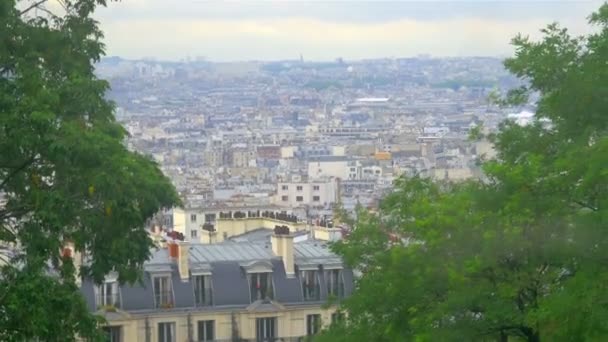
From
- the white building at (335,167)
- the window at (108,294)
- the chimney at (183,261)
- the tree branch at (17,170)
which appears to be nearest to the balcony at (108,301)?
the window at (108,294)

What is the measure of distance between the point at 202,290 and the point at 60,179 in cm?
1146

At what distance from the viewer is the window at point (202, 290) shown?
2453 cm

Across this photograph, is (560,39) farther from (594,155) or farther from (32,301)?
(32,301)

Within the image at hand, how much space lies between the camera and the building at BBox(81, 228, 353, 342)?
23.8m

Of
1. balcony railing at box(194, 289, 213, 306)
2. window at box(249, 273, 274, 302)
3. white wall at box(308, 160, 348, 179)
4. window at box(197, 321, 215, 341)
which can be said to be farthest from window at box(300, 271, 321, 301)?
white wall at box(308, 160, 348, 179)

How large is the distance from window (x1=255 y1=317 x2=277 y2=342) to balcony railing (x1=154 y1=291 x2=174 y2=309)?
3.70 ft

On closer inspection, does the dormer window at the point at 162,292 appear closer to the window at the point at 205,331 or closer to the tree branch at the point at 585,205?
the window at the point at 205,331

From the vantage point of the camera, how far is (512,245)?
13.6 m

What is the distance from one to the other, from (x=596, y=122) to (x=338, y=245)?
300 cm

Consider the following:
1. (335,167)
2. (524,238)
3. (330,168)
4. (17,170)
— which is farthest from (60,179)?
(335,167)

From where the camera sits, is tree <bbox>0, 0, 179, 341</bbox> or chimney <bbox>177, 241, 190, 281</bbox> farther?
chimney <bbox>177, 241, 190, 281</bbox>

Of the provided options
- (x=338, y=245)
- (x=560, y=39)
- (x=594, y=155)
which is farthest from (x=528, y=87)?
(x=594, y=155)

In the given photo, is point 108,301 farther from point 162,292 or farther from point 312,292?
point 312,292

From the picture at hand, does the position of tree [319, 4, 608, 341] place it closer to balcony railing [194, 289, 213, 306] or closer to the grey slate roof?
the grey slate roof
